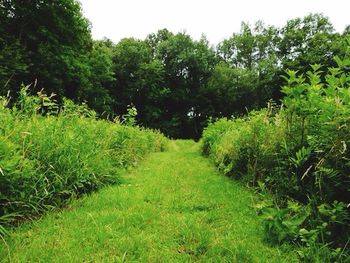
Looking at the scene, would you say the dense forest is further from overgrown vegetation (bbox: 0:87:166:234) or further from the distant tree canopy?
the distant tree canopy

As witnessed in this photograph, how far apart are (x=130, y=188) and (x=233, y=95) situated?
35.3m

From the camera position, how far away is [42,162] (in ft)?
13.1

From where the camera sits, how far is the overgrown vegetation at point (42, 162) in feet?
10.8

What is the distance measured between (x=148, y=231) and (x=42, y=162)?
1910 millimetres

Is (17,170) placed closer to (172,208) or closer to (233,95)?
(172,208)

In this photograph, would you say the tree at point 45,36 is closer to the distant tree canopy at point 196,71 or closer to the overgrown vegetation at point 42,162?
the distant tree canopy at point 196,71

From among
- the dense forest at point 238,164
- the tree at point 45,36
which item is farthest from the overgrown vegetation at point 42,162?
the tree at point 45,36

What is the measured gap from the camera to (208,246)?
112 inches

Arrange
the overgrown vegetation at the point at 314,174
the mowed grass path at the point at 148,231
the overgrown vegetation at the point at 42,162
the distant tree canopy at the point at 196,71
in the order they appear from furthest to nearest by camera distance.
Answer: the distant tree canopy at the point at 196,71 → the overgrown vegetation at the point at 42,162 → the overgrown vegetation at the point at 314,174 → the mowed grass path at the point at 148,231

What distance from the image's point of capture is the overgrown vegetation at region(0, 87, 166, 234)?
3.29m

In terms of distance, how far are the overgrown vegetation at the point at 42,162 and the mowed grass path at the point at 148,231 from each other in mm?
271

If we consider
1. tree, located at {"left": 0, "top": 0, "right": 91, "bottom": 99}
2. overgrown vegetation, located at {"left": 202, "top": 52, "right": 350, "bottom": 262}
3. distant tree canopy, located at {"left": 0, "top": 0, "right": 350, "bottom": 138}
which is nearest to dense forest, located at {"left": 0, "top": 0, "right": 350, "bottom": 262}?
overgrown vegetation, located at {"left": 202, "top": 52, "right": 350, "bottom": 262}

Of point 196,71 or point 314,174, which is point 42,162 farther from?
point 196,71

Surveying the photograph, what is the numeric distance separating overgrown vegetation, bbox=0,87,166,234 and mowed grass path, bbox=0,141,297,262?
0.27 metres
